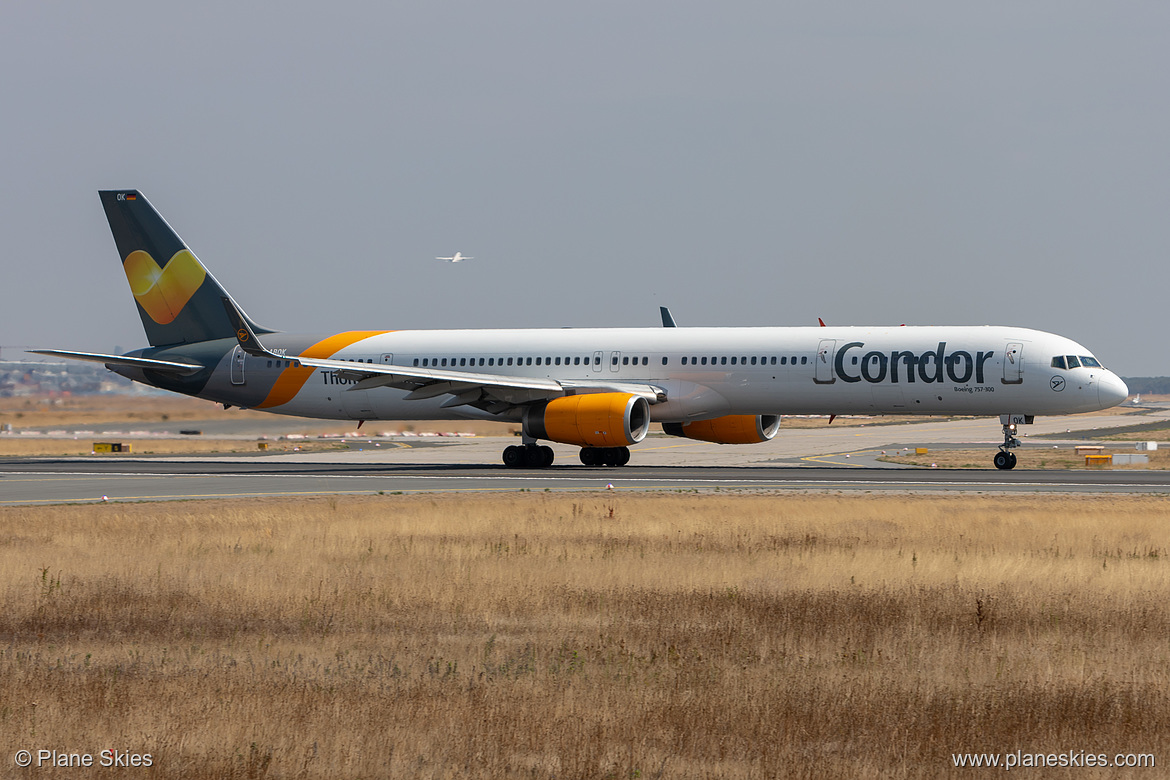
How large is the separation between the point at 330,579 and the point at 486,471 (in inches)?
979

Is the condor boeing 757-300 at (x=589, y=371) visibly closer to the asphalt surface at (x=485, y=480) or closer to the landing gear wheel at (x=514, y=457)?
the landing gear wheel at (x=514, y=457)

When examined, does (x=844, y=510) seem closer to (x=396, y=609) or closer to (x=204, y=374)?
(x=396, y=609)

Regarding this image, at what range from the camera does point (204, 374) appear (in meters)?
48.9

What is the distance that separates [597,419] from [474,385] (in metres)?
4.55

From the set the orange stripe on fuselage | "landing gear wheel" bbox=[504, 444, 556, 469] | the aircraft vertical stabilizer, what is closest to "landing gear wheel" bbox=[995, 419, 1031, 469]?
"landing gear wheel" bbox=[504, 444, 556, 469]

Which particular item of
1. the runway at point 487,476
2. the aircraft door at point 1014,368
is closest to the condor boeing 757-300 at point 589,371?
the aircraft door at point 1014,368

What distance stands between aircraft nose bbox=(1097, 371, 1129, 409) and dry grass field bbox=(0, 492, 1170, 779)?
16950 mm

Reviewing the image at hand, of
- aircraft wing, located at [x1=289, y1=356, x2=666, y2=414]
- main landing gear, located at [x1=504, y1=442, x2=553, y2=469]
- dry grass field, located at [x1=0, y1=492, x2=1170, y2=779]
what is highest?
aircraft wing, located at [x1=289, y1=356, x2=666, y2=414]

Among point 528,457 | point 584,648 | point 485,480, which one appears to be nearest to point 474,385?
point 528,457

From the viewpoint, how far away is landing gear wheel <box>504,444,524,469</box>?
142 feet

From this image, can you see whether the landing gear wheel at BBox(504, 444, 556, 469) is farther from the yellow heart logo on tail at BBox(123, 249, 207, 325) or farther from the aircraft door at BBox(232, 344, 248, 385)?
the yellow heart logo on tail at BBox(123, 249, 207, 325)

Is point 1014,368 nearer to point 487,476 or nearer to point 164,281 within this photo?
point 487,476

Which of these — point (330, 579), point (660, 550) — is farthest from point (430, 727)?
point (660, 550)

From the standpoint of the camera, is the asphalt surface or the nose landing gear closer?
the asphalt surface
